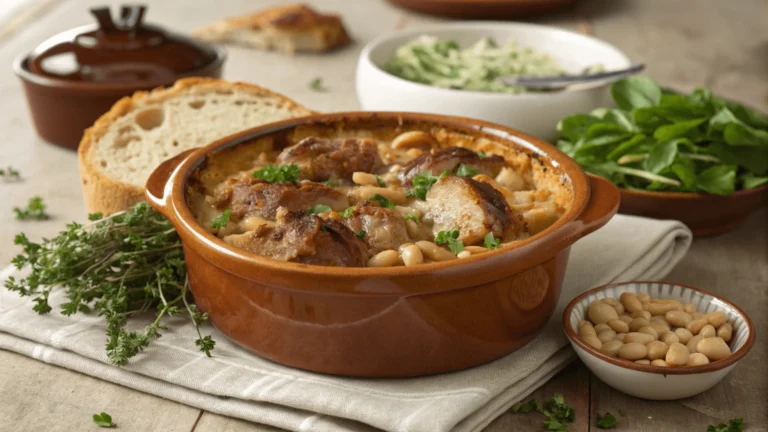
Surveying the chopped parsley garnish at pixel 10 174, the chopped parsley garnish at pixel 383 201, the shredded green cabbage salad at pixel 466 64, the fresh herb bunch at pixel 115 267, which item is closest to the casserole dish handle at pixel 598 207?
the chopped parsley garnish at pixel 383 201

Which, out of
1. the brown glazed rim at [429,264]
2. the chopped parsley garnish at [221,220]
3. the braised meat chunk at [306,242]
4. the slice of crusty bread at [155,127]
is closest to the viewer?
the brown glazed rim at [429,264]

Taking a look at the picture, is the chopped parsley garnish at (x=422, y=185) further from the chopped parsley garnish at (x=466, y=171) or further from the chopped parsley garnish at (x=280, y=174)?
the chopped parsley garnish at (x=280, y=174)

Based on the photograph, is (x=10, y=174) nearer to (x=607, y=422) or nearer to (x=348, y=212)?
(x=348, y=212)

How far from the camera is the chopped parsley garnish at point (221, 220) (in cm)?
259

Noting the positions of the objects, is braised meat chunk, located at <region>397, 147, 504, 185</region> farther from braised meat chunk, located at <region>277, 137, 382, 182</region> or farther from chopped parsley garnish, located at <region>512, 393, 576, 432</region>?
chopped parsley garnish, located at <region>512, 393, 576, 432</region>

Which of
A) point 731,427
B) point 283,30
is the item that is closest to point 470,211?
point 731,427

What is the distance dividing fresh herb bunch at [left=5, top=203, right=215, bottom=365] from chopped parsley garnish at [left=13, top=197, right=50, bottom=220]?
679 millimetres

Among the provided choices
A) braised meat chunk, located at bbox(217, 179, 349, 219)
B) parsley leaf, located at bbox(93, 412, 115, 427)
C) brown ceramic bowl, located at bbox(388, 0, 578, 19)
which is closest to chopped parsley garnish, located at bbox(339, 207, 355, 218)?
braised meat chunk, located at bbox(217, 179, 349, 219)

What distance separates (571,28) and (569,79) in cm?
230

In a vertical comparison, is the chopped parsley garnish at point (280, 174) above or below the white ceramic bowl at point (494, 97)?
above

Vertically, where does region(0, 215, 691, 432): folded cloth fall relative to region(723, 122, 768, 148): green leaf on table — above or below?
below

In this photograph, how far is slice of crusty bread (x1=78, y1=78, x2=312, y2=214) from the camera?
3264 millimetres

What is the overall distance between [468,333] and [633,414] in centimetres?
49

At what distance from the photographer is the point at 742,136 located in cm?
342
